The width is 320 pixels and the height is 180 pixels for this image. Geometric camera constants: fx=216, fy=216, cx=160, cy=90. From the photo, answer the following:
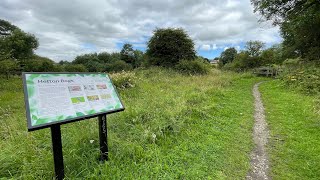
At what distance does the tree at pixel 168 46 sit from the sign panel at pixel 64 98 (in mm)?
17644

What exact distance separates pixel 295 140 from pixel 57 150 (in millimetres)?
5076

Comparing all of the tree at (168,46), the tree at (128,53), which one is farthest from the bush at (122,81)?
the tree at (128,53)

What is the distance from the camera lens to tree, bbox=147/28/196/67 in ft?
68.4

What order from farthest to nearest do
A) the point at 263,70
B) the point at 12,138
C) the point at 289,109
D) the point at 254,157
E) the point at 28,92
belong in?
the point at 263,70 → the point at 289,109 → the point at 254,157 → the point at 12,138 → the point at 28,92

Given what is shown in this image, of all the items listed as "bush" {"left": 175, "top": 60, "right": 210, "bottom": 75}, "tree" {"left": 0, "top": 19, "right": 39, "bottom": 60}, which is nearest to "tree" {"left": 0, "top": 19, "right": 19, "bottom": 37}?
"tree" {"left": 0, "top": 19, "right": 39, "bottom": 60}

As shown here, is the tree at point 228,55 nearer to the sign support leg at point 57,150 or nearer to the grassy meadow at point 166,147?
the grassy meadow at point 166,147

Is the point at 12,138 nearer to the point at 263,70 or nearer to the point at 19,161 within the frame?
the point at 19,161

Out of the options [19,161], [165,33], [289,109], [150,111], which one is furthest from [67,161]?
[165,33]

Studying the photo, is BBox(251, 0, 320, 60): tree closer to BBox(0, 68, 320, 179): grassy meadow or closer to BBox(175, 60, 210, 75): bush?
BBox(175, 60, 210, 75): bush

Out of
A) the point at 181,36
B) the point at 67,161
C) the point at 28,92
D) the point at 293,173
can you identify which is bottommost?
the point at 293,173

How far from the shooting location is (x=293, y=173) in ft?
12.0

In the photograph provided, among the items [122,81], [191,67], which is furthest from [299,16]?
[122,81]

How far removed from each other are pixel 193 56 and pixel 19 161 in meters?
19.9

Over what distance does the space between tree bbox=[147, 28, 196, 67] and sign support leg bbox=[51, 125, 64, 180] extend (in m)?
18.4
